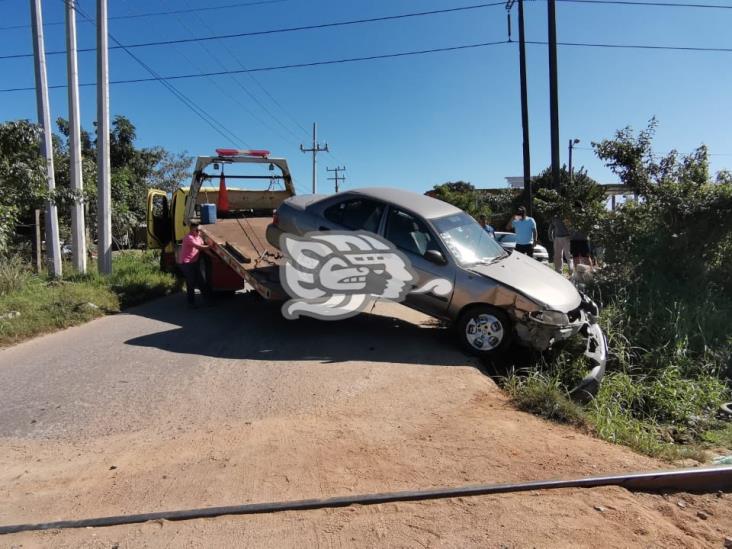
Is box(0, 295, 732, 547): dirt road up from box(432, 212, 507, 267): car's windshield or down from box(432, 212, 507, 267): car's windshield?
down

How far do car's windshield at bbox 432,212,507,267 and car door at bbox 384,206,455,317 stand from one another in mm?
160

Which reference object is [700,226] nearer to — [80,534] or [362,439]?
[362,439]

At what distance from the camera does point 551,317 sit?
556cm

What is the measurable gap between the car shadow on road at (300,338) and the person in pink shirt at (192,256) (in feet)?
2.05

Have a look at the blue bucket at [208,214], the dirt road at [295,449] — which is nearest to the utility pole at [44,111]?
the blue bucket at [208,214]

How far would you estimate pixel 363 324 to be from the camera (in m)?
7.45

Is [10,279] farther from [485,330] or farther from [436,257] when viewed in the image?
[485,330]

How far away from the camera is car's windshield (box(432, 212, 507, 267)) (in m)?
6.30

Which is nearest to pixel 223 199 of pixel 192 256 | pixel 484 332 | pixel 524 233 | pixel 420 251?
pixel 192 256

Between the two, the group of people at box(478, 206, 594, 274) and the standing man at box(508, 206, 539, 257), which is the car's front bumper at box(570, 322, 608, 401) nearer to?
the group of people at box(478, 206, 594, 274)

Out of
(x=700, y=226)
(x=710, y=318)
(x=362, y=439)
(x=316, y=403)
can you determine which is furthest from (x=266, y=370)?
(x=700, y=226)

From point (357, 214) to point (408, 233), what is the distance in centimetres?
81

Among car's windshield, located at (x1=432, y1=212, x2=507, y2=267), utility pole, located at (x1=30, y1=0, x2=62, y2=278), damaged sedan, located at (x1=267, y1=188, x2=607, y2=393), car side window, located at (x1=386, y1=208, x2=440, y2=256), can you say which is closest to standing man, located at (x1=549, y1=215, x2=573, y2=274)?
damaged sedan, located at (x1=267, y1=188, x2=607, y2=393)

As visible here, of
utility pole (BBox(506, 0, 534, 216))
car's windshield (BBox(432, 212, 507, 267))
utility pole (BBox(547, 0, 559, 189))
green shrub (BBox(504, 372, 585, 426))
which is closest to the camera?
green shrub (BBox(504, 372, 585, 426))
